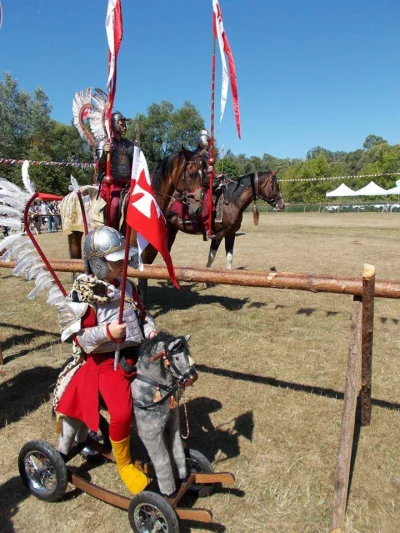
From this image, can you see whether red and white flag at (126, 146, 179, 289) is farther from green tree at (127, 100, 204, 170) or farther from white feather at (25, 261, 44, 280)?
green tree at (127, 100, 204, 170)

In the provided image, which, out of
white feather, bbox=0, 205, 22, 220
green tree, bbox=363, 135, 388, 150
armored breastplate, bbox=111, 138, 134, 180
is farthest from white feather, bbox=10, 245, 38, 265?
green tree, bbox=363, 135, 388, 150

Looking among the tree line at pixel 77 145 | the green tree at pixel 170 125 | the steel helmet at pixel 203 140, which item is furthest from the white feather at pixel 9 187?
the green tree at pixel 170 125

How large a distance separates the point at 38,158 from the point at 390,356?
36228mm

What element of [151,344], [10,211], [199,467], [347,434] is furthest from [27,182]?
[347,434]

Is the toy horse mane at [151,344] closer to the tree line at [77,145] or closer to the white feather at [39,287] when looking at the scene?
the white feather at [39,287]

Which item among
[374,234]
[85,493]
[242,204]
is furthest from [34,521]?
[374,234]

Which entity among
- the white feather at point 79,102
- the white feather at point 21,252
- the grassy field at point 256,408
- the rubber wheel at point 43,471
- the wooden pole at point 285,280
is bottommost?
the grassy field at point 256,408

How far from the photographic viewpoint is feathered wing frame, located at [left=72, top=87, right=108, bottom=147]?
21.6ft

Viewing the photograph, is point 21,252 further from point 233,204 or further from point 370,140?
point 370,140

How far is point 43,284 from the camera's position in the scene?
316 centimetres

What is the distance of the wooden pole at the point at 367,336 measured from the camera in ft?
9.70

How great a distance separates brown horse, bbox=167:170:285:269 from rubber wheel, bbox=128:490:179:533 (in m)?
5.61

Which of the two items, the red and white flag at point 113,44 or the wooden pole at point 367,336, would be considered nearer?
the red and white flag at point 113,44

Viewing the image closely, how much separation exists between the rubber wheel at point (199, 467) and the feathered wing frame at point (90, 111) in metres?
5.33
